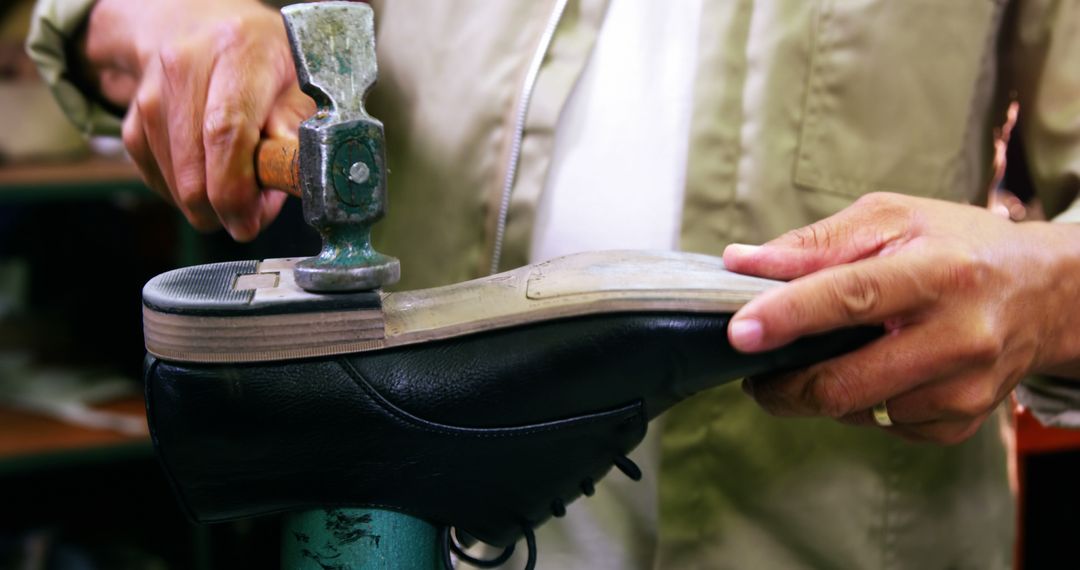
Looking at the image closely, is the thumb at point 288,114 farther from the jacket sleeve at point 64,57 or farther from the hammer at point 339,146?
the jacket sleeve at point 64,57

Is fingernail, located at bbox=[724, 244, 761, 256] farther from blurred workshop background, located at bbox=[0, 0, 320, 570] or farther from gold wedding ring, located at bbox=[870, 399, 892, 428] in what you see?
blurred workshop background, located at bbox=[0, 0, 320, 570]

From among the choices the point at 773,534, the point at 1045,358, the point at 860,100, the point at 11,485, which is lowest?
the point at 11,485

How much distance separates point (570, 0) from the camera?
2.81 feet

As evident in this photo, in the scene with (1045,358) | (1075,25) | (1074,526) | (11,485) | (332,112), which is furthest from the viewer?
(11,485)

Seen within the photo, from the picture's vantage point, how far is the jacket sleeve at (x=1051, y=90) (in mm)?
838

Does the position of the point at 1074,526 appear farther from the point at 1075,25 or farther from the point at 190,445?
the point at 190,445

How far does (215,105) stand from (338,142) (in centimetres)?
20

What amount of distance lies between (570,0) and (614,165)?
141 millimetres

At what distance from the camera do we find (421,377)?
59cm

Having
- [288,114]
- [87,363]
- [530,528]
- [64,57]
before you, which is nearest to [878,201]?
[530,528]

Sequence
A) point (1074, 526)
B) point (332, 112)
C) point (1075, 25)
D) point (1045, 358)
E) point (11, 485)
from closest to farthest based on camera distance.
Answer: point (332, 112) < point (1045, 358) < point (1075, 25) < point (1074, 526) < point (11, 485)

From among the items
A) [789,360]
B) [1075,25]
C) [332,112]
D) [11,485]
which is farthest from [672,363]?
[11,485]

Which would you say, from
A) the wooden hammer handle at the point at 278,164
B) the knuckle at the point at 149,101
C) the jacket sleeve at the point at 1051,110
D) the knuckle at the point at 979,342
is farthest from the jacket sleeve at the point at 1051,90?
the knuckle at the point at 149,101

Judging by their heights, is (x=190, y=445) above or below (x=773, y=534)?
above
